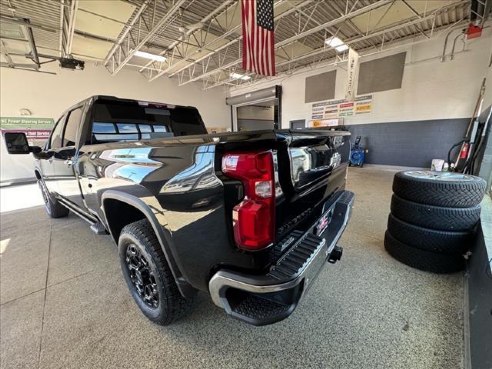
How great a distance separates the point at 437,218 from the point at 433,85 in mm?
7782

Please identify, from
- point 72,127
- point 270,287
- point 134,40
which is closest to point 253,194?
point 270,287

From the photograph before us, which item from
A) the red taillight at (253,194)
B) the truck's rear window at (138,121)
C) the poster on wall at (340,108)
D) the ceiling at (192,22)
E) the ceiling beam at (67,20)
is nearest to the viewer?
the red taillight at (253,194)

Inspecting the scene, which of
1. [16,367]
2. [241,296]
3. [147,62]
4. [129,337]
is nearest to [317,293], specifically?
[241,296]

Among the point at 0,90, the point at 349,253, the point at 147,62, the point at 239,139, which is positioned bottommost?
the point at 349,253

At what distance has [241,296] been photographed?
1.06 m

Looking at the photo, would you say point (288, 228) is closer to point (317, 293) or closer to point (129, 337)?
point (317, 293)

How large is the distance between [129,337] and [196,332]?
17.1 inches

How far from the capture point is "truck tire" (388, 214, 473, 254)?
1871 mm

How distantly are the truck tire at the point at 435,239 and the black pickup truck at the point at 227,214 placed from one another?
31.5 inches

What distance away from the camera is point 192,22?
6.11 metres

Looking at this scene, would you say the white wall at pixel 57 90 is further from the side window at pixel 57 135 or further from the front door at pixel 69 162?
the front door at pixel 69 162

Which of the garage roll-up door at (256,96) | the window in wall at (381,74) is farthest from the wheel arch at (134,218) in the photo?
the garage roll-up door at (256,96)

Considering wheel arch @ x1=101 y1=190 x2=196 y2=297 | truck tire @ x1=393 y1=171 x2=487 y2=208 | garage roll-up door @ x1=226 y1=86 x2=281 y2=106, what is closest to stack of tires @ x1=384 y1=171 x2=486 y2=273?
truck tire @ x1=393 y1=171 x2=487 y2=208

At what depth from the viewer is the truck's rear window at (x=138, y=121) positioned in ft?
7.01
